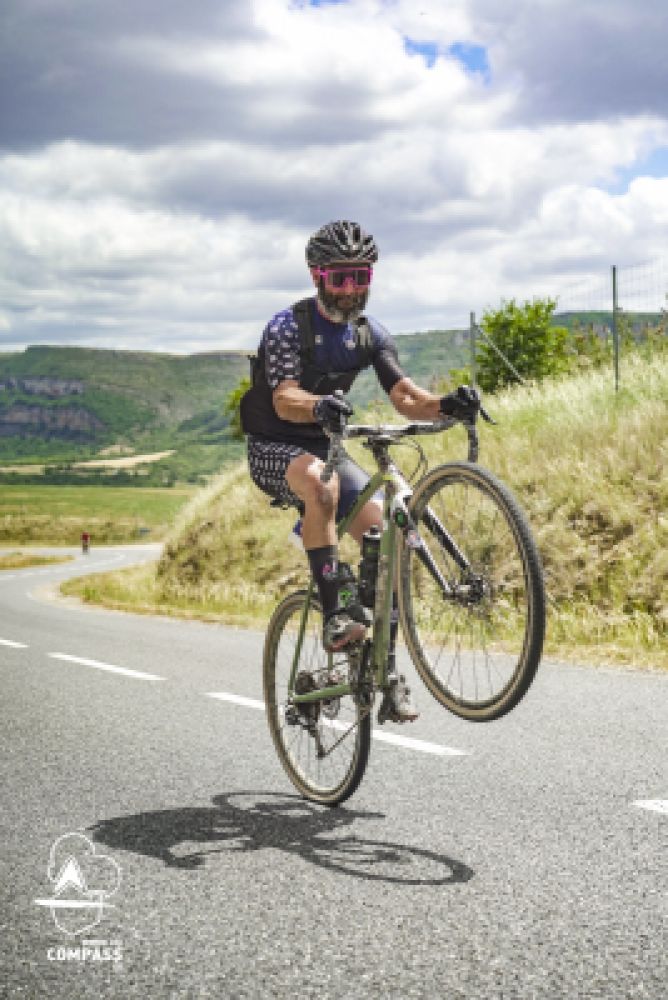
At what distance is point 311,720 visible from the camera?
5285 mm

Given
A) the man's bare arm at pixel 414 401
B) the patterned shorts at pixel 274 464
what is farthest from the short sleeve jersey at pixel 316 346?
the patterned shorts at pixel 274 464

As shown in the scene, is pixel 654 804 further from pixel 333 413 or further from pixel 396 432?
pixel 333 413

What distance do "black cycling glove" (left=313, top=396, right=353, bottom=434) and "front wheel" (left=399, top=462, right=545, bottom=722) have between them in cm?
37

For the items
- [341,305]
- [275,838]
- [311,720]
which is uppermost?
[341,305]

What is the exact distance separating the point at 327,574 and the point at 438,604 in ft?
1.56

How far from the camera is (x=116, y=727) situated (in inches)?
295

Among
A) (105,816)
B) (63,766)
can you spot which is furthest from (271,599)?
(105,816)

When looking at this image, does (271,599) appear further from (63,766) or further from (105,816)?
(105,816)

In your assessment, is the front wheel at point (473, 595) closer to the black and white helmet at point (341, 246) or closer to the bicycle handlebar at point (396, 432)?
the bicycle handlebar at point (396, 432)

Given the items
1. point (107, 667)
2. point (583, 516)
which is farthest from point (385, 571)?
point (583, 516)

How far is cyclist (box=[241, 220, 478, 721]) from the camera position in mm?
4520

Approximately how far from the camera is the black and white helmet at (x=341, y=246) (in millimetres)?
4473

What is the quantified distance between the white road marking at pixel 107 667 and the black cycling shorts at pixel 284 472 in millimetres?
5160

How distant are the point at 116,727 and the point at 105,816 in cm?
238
